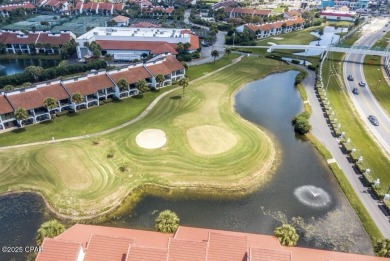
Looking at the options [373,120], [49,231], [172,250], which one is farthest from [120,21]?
[172,250]

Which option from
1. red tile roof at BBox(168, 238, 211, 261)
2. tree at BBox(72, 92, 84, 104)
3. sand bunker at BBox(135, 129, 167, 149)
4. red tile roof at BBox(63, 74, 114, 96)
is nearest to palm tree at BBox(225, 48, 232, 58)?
red tile roof at BBox(63, 74, 114, 96)

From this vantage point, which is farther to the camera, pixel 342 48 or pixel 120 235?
pixel 342 48

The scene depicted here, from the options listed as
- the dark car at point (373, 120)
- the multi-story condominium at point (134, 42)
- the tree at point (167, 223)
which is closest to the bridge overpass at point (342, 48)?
the multi-story condominium at point (134, 42)

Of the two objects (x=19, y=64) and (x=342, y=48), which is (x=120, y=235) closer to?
(x=19, y=64)

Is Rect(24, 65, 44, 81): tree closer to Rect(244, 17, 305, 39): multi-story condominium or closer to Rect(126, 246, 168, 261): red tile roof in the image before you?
Rect(126, 246, 168, 261): red tile roof

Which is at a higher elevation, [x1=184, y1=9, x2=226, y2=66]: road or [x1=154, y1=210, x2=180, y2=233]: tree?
[x1=184, y1=9, x2=226, y2=66]: road

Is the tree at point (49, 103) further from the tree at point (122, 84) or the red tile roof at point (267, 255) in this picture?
the red tile roof at point (267, 255)
